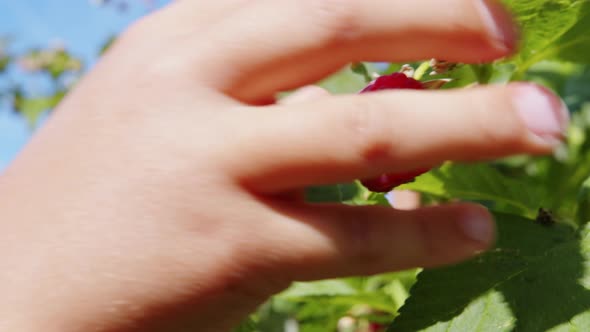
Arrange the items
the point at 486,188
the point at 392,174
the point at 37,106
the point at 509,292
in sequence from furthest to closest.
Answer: the point at 37,106 → the point at 486,188 → the point at 509,292 → the point at 392,174

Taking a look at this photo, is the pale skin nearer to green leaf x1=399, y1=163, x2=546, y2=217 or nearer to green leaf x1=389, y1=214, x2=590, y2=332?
green leaf x1=389, y1=214, x2=590, y2=332

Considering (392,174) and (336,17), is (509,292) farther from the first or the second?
(336,17)

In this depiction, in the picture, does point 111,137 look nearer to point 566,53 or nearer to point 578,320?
point 578,320

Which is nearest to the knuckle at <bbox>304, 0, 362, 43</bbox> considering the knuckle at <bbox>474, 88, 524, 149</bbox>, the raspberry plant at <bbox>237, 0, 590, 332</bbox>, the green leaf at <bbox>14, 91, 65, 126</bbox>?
the knuckle at <bbox>474, 88, 524, 149</bbox>

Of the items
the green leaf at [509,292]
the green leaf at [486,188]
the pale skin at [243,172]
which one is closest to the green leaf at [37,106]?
the green leaf at [486,188]

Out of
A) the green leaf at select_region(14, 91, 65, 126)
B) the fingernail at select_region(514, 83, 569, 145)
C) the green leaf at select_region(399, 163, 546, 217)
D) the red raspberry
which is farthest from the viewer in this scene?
the green leaf at select_region(14, 91, 65, 126)

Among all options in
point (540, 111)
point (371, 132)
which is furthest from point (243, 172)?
point (540, 111)
